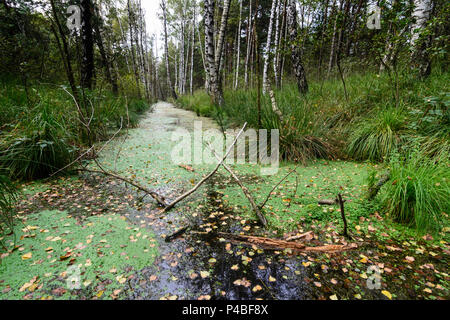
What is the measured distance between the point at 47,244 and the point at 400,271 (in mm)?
2358

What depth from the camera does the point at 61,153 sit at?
8.54ft

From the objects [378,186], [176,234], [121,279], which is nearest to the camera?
[121,279]

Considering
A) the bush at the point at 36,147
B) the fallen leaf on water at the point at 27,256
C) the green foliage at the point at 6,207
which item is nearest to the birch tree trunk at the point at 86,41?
the bush at the point at 36,147

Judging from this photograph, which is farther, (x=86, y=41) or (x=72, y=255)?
(x=86, y=41)

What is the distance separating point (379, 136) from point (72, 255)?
3676 millimetres

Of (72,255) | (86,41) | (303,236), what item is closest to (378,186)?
(303,236)

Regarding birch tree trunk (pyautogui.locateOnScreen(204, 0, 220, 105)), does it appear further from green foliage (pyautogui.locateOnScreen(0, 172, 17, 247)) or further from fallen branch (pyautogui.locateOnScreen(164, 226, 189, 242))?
green foliage (pyautogui.locateOnScreen(0, 172, 17, 247))

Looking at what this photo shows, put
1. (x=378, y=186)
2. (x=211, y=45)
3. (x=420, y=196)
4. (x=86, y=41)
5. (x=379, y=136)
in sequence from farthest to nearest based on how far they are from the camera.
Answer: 1. (x=211, y=45)
2. (x=86, y=41)
3. (x=379, y=136)
4. (x=378, y=186)
5. (x=420, y=196)

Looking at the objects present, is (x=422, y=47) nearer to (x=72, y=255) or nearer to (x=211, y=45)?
(x=211, y=45)

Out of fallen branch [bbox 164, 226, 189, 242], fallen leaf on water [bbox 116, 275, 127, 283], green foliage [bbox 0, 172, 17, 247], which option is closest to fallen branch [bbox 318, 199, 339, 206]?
fallen branch [bbox 164, 226, 189, 242]

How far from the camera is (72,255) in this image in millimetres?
1417

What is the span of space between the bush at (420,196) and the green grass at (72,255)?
6.27ft
